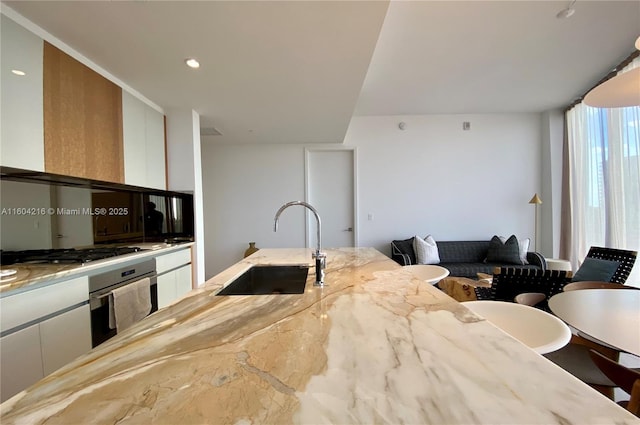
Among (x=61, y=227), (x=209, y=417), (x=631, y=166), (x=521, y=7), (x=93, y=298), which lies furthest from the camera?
(x=631, y=166)

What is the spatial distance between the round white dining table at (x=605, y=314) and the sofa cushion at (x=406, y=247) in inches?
98.9

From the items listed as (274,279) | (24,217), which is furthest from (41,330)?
(274,279)

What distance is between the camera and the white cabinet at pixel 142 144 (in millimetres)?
2396

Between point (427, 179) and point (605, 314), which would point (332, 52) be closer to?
point (605, 314)

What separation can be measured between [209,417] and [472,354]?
531 mm

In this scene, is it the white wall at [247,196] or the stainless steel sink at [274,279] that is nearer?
the stainless steel sink at [274,279]

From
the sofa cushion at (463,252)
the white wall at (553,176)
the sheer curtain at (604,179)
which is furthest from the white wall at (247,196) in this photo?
the sheer curtain at (604,179)

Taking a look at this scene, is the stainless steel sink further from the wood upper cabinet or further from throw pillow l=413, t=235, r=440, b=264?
throw pillow l=413, t=235, r=440, b=264

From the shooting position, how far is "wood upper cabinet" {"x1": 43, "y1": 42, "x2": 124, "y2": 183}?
171cm

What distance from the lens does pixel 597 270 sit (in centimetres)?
252

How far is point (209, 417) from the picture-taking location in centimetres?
41

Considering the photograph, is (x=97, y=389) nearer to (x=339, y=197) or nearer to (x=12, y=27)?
(x=12, y=27)

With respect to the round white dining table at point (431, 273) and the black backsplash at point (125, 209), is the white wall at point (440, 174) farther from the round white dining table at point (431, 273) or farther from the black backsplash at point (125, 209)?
the round white dining table at point (431, 273)

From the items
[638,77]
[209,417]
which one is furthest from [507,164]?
[209,417]
